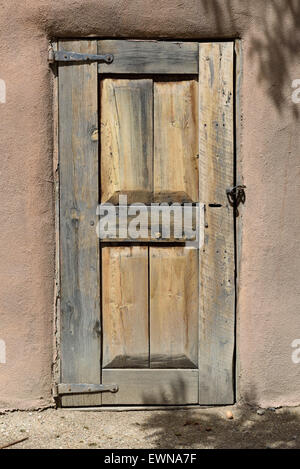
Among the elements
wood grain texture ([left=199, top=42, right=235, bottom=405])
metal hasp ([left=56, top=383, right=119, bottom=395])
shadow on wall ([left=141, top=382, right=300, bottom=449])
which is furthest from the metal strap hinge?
wood grain texture ([left=199, top=42, right=235, bottom=405])

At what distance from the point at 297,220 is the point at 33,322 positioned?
1652 millimetres

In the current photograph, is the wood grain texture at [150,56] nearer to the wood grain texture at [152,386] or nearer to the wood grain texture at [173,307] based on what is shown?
the wood grain texture at [173,307]

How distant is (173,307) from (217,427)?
0.73 m

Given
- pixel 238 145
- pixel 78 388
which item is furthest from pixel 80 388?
pixel 238 145

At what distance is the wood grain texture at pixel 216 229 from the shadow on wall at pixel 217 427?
0.12 meters

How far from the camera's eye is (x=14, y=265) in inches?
174

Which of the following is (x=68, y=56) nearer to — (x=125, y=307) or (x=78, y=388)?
(x=125, y=307)

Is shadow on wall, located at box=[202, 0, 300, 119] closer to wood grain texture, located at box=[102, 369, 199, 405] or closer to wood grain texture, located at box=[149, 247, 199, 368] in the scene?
wood grain texture, located at box=[149, 247, 199, 368]

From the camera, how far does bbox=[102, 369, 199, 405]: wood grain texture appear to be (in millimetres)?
4531

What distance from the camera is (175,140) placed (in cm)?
444

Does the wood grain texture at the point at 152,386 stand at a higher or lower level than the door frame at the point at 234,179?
lower

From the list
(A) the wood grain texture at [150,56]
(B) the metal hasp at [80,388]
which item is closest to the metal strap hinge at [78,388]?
(B) the metal hasp at [80,388]

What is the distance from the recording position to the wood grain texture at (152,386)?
14.9 feet
